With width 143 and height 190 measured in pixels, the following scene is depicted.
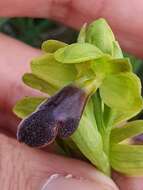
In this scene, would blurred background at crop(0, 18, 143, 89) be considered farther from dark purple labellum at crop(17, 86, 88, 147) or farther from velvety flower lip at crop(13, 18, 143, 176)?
dark purple labellum at crop(17, 86, 88, 147)

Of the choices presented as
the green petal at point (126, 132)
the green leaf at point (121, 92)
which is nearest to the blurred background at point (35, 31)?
the green petal at point (126, 132)

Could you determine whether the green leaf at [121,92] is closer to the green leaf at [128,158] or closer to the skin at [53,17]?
the green leaf at [128,158]

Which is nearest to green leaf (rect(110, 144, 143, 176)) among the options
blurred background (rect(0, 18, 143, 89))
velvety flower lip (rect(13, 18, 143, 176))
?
velvety flower lip (rect(13, 18, 143, 176))

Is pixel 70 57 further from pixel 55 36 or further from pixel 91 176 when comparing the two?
pixel 55 36

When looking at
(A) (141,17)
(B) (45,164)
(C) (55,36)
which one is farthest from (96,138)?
(C) (55,36)

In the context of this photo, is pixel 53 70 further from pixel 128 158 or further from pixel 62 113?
pixel 128 158

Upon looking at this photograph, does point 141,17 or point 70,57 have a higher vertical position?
point 70,57

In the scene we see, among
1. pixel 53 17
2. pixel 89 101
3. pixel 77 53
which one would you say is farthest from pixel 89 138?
pixel 53 17

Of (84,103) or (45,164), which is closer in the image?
(84,103)
